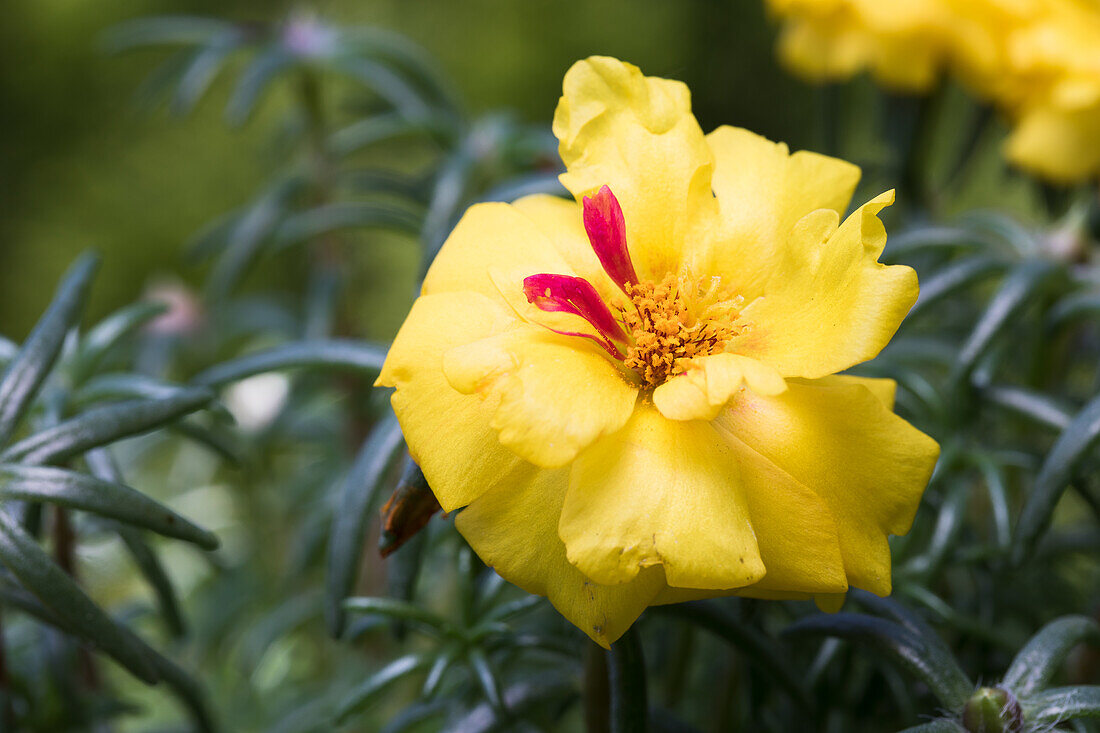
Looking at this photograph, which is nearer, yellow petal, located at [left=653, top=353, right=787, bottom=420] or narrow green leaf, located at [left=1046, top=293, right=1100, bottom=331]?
yellow petal, located at [left=653, top=353, right=787, bottom=420]

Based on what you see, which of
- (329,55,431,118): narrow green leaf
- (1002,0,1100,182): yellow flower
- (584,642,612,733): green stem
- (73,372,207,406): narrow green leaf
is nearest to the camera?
(584,642,612,733): green stem

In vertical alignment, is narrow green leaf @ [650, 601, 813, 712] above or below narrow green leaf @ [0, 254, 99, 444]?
below

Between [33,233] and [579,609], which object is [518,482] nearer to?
[579,609]

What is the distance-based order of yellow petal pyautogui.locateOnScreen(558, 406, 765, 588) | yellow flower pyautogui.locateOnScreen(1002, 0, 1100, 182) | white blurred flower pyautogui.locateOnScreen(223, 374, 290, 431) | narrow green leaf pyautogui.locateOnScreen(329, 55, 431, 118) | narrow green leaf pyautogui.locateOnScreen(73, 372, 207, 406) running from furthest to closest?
white blurred flower pyautogui.locateOnScreen(223, 374, 290, 431) → narrow green leaf pyautogui.locateOnScreen(329, 55, 431, 118) → yellow flower pyautogui.locateOnScreen(1002, 0, 1100, 182) → narrow green leaf pyautogui.locateOnScreen(73, 372, 207, 406) → yellow petal pyautogui.locateOnScreen(558, 406, 765, 588)

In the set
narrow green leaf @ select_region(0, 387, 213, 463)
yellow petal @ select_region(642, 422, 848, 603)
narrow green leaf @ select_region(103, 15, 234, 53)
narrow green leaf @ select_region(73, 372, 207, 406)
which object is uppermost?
narrow green leaf @ select_region(103, 15, 234, 53)

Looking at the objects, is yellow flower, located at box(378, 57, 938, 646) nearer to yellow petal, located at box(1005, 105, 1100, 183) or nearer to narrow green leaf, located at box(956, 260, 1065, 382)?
narrow green leaf, located at box(956, 260, 1065, 382)

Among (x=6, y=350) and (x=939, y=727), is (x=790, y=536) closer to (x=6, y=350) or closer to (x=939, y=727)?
(x=939, y=727)

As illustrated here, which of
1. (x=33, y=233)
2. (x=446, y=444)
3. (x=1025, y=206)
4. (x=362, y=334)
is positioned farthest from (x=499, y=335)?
(x=33, y=233)

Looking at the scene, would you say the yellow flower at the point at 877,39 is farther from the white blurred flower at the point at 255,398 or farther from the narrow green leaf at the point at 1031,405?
the white blurred flower at the point at 255,398

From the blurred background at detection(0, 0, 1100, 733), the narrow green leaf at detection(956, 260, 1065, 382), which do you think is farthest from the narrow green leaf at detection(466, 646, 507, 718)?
the narrow green leaf at detection(956, 260, 1065, 382)
